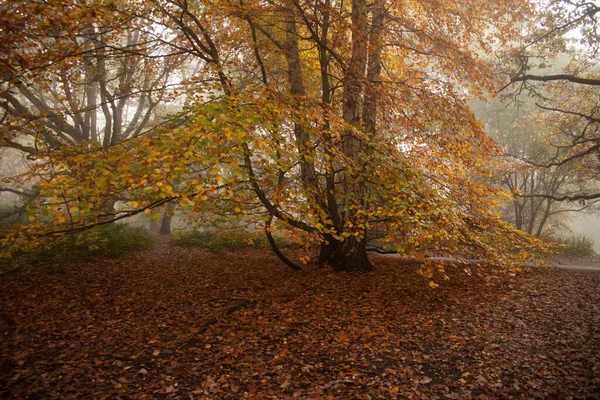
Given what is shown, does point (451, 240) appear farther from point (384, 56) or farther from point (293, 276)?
point (384, 56)

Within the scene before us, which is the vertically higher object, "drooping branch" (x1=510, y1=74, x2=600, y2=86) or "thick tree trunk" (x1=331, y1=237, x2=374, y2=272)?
"drooping branch" (x1=510, y1=74, x2=600, y2=86)

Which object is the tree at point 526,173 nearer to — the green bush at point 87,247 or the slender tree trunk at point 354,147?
the slender tree trunk at point 354,147

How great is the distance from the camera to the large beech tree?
5.08 m

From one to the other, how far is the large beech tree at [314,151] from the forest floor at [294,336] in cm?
111

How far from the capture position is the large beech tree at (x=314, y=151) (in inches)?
200

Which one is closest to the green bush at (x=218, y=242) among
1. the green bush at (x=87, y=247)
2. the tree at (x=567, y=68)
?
the green bush at (x=87, y=247)

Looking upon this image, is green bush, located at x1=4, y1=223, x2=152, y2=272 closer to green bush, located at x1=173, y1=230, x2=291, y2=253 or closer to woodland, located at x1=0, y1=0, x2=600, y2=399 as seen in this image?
woodland, located at x1=0, y1=0, x2=600, y2=399

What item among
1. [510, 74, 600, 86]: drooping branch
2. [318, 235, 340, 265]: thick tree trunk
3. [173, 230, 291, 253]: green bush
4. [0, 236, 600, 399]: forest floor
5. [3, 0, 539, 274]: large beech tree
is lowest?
[0, 236, 600, 399]: forest floor

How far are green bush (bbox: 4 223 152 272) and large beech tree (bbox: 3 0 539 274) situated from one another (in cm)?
252

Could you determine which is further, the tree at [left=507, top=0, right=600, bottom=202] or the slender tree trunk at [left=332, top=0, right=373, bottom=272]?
the tree at [left=507, top=0, right=600, bottom=202]

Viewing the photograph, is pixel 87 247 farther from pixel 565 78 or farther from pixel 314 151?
pixel 565 78

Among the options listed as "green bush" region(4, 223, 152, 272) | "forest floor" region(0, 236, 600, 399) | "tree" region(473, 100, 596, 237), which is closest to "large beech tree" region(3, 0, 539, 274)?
"forest floor" region(0, 236, 600, 399)

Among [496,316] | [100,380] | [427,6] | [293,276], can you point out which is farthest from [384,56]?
[100,380]

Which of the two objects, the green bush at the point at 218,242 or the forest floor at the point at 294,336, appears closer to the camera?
the forest floor at the point at 294,336
